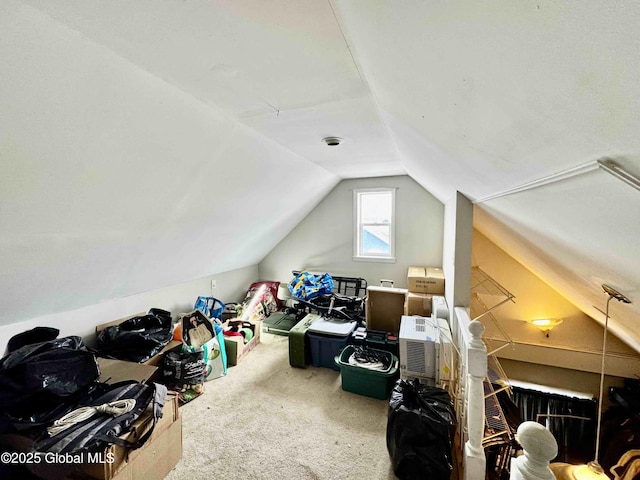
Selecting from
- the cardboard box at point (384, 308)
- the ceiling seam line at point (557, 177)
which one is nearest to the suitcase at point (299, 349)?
the cardboard box at point (384, 308)

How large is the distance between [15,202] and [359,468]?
7.81 feet

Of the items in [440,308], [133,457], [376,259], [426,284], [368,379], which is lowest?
[368,379]

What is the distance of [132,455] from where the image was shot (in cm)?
148

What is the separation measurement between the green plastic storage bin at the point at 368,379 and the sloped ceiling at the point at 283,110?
4.98ft

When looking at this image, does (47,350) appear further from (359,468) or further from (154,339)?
(359,468)

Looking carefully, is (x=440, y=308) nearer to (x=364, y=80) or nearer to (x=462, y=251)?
(x=462, y=251)

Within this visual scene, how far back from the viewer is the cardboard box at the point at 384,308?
10.5 feet

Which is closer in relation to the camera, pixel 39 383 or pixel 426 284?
pixel 39 383

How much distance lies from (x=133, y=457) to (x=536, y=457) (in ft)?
6.24

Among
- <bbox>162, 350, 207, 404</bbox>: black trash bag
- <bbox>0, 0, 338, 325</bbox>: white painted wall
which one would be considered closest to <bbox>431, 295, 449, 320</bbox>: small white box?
<bbox>0, 0, 338, 325</bbox>: white painted wall

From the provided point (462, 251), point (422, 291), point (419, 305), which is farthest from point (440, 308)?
point (462, 251)

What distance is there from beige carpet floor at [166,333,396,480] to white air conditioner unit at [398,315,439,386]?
0.42 metres

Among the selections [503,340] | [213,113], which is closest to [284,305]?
[503,340]

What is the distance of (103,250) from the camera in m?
1.90
